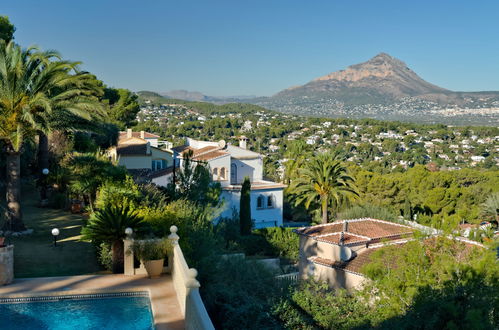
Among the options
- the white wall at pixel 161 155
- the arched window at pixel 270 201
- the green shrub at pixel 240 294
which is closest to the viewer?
the green shrub at pixel 240 294

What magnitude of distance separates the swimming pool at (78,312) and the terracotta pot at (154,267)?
1126 millimetres

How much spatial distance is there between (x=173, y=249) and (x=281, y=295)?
11.0 ft

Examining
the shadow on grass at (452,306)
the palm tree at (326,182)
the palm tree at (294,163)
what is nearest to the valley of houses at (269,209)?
the shadow on grass at (452,306)

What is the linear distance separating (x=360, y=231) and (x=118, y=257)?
52.4ft

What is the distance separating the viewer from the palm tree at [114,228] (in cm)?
1285

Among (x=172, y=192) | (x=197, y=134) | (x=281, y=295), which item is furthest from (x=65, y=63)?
(x=197, y=134)

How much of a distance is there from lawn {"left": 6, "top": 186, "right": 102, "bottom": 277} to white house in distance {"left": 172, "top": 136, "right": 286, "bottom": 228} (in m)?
18.7

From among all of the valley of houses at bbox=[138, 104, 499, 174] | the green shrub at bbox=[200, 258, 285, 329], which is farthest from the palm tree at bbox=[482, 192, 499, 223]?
the valley of houses at bbox=[138, 104, 499, 174]

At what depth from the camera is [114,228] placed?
12.9 meters

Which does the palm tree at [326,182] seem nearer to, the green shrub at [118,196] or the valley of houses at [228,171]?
the valley of houses at [228,171]

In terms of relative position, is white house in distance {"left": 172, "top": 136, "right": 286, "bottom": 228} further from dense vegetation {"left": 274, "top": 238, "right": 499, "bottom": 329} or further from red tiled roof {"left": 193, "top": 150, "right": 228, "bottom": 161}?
dense vegetation {"left": 274, "top": 238, "right": 499, "bottom": 329}

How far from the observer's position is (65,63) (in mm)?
16969

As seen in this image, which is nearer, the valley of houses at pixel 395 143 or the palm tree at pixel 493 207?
the palm tree at pixel 493 207

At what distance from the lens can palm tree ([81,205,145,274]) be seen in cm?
1285
